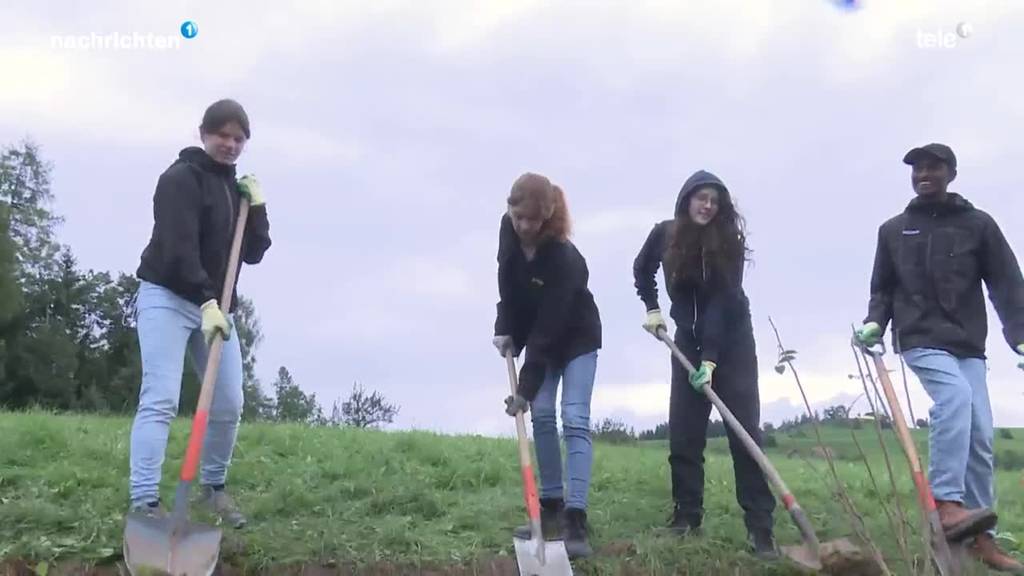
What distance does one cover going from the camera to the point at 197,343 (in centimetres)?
483

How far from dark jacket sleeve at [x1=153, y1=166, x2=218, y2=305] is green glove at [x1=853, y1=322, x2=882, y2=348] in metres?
3.01

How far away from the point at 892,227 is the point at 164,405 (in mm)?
3493

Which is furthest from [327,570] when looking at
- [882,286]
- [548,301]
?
[882,286]

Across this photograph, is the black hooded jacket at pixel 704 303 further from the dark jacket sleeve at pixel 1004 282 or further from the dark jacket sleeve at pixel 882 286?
the dark jacket sleeve at pixel 1004 282

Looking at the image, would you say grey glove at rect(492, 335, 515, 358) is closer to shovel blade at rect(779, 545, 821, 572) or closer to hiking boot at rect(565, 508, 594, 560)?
hiking boot at rect(565, 508, 594, 560)

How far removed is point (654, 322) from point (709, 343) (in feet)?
1.42

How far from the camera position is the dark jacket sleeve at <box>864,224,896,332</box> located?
17.2 feet

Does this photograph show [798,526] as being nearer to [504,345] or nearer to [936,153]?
[504,345]

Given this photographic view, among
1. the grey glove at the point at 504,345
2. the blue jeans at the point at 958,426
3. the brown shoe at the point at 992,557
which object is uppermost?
the grey glove at the point at 504,345

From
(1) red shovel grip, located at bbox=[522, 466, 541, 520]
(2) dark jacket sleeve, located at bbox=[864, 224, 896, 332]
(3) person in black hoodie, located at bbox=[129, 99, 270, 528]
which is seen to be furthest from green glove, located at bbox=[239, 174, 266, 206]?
(2) dark jacket sleeve, located at bbox=[864, 224, 896, 332]

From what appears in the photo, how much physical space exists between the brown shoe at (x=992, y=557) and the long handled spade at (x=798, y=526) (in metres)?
0.69

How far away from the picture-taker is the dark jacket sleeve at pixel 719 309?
4.91 m

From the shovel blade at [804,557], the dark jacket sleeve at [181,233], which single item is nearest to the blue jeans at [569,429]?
the shovel blade at [804,557]

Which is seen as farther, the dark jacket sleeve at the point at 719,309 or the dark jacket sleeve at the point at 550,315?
the dark jacket sleeve at the point at 719,309
